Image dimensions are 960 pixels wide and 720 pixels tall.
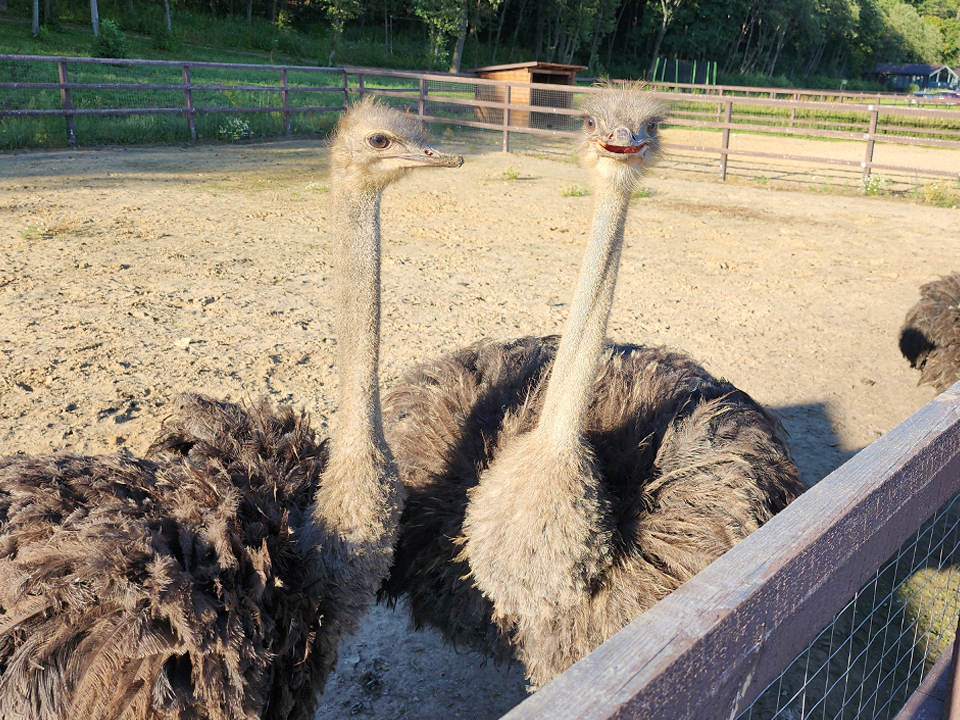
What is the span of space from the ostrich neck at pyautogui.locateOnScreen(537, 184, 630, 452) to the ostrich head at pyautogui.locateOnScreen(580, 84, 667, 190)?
0.06m

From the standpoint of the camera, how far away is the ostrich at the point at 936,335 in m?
4.75

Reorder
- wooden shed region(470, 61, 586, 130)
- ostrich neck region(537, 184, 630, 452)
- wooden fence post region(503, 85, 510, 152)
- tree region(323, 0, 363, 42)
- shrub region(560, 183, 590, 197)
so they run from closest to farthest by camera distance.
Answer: ostrich neck region(537, 184, 630, 452), shrub region(560, 183, 590, 197), wooden fence post region(503, 85, 510, 152), wooden shed region(470, 61, 586, 130), tree region(323, 0, 363, 42)

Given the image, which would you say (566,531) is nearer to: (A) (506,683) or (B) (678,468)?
(B) (678,468)

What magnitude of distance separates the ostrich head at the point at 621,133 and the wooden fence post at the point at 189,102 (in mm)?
12542

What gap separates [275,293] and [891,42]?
78061mm

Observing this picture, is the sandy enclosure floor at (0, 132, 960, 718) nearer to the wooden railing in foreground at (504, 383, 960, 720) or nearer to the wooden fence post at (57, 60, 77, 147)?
the wooden fence post at (57, 60, 77, 147)

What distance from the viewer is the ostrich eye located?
6.77 ft

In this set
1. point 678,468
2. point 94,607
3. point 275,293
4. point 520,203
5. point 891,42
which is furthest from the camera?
point 891,42

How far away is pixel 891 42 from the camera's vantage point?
70.2 meters

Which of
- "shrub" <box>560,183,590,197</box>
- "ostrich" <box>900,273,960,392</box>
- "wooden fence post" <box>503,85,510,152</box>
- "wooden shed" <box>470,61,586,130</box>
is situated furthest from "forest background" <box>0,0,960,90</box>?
"ostrich" <box>900,273,960,392</box>

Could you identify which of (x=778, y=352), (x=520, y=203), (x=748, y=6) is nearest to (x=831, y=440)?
(x=778, y=352)

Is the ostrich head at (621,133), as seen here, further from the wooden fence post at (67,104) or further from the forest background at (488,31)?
the forest background at (488,31)

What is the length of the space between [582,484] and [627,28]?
187 ft

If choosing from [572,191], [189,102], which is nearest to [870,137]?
[572,191]
